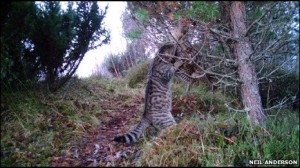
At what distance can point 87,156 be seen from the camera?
11.9 ft

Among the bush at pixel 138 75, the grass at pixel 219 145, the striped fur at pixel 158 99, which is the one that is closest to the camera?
the grass at pixel 219 145

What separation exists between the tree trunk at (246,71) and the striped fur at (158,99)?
1.14 m

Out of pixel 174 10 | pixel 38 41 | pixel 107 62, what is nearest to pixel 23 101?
pixel 38 41

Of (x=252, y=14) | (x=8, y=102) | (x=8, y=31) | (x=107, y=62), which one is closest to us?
(x=8, y=31)

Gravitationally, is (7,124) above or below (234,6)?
below

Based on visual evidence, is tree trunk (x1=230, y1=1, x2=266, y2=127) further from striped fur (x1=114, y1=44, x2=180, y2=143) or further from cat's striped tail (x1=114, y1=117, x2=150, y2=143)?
cat's striped tail (x1=114, y1=117, x2=150, y2=143)

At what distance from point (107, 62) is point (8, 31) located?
21.6 ft

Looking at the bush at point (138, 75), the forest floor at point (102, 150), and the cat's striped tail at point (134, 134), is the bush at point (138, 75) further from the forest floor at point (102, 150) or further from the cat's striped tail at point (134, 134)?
the cat's striped tail at point (134, 134)

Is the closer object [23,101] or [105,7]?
[23,101]

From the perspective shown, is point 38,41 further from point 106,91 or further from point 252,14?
point 252,14

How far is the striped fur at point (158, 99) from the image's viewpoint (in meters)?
4.18

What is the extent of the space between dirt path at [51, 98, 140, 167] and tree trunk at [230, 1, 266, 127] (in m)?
1.97

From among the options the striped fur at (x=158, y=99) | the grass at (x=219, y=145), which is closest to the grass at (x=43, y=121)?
the striped fur at (x=158, y=99)

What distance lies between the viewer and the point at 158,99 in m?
4.66
